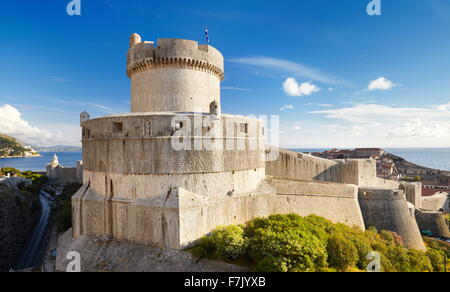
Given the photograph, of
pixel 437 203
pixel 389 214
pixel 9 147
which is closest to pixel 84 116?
pixel 389 214

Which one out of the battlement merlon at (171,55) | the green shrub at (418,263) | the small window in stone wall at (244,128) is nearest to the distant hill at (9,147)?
the battlement merlon at (171,55)

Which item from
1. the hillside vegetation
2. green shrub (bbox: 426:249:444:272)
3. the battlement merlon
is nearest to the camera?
the hillside vegetation

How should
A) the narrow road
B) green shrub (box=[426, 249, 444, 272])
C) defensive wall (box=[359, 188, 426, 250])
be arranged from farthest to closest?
the narrow road < defensive wall (box=[359, 188, 426, 250]) < green shrub (box=[426, 249, 444, 272])

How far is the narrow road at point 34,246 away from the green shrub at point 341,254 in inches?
948

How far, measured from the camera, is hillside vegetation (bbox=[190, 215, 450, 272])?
11250 millimetres

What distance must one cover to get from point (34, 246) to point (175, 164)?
74.3 feet

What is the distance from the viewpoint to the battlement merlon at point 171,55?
1556 cm

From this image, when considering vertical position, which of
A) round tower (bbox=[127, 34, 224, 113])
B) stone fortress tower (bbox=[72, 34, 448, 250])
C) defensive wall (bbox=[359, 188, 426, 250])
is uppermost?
round tower (bbox=[127, 34, 224, 113])

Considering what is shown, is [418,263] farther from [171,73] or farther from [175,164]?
[171,73]

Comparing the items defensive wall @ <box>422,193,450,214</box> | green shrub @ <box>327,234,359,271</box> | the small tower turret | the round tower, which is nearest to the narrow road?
the small tower turret

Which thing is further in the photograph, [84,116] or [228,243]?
[84,116]

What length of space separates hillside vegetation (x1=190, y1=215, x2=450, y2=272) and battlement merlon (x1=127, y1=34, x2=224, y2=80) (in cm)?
1115

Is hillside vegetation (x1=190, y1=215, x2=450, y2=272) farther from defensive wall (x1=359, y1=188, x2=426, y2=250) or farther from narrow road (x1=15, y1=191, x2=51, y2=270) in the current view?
narrow road (x1=15, y1=191, x2=51, y2=270)

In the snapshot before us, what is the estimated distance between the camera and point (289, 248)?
11305 mm
